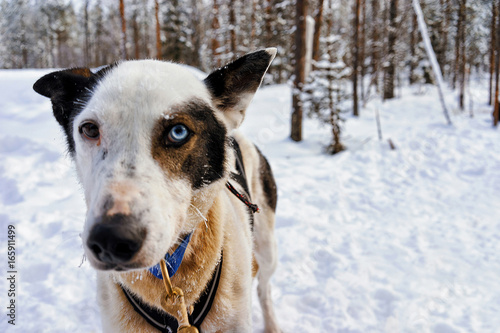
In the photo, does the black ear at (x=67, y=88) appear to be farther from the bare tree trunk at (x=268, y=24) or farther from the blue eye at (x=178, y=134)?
the bare tree trunk at (x=268, y=24)

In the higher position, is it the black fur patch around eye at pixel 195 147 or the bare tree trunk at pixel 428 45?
the bare tree trunk at pixel 428 45

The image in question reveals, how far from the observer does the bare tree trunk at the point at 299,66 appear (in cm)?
858

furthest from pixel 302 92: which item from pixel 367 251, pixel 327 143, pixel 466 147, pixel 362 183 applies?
pixel 367 251

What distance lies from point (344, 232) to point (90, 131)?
418cm

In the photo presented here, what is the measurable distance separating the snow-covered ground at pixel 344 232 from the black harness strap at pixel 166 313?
34 cm

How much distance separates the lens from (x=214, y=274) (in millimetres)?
1671

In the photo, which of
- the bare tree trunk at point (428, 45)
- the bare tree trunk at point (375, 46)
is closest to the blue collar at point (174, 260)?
the bare tree trunk at point (428, 45)

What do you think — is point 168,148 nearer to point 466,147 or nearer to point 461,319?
point 461,319

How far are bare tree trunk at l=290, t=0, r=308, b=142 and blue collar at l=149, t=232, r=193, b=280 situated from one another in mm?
8076

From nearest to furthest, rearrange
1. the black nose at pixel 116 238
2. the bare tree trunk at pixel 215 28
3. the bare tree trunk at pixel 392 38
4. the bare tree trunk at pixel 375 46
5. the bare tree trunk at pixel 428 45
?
the black nose at pixel 116 238 → the bare tree trunk at pixel 428 45 → the bare tree trunk at pixel 375 46 → the bare tree trunk at pixel 392 38 → the bare tree trunk at pixel 215 28

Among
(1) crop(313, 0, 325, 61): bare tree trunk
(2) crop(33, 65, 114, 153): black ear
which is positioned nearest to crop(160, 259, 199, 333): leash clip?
(2) crop(33, 65, 114, 153): black ear

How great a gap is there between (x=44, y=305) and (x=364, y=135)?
31.1ft

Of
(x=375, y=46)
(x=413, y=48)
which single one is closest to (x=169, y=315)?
(x=375, y=46)

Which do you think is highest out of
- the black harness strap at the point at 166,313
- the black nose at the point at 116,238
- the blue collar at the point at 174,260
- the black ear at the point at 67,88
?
the black ear at the point at 67,88
